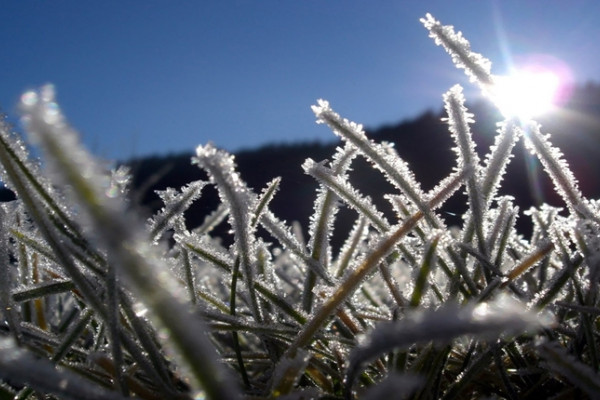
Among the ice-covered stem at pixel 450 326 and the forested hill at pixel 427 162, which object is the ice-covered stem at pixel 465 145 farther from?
the forested hill at pixel 427 162

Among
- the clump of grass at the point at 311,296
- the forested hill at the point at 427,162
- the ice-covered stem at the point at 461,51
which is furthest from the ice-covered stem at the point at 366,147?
the forested hill at the point at 427,162

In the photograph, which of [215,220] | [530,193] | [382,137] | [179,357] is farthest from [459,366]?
[382,137]

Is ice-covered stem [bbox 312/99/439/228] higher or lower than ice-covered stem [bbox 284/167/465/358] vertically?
higher

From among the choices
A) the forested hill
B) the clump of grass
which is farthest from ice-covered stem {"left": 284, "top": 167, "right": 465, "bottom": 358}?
the forested hill

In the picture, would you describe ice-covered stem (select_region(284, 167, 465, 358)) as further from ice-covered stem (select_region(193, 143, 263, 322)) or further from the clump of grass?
ice-covered stem (select_region(193, 143, 263, 322))

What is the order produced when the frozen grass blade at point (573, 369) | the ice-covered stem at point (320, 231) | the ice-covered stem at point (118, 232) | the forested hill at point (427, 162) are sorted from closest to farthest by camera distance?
the ice-covered stem at point (118, 232) < the frozen grass blade at point (573, 369) < the ice-covered stem at point (320, 231) < the forested hill at point (427, 162)

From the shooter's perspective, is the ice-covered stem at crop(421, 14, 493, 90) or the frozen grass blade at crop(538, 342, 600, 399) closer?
the frozen grass blade at crop(538, 342, 600, 399)
